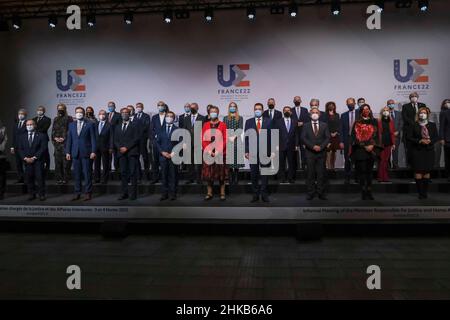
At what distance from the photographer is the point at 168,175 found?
19.3 ft

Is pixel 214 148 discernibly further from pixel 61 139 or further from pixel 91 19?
pixel 91 19

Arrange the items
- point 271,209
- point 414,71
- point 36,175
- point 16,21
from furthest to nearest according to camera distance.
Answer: point 16,21
point 414,71
point 36,175
point 271,209

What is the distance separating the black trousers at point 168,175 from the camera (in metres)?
5.73

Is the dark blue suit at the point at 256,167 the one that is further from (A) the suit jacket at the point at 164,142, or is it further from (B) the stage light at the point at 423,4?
(B) the stage light at the point at 423,4

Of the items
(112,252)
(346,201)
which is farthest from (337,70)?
(112,252)

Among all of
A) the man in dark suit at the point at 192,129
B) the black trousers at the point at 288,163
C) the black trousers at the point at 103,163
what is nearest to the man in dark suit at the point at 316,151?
the black trousers at the point at 288,163

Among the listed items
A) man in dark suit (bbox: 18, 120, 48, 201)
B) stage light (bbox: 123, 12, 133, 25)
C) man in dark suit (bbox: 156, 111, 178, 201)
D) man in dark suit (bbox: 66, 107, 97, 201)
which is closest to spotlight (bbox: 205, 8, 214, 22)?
stage light (bbox: 123, 12, 133, 25)

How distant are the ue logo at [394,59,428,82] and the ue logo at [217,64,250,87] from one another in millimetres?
3698

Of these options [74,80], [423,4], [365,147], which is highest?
[423,4]

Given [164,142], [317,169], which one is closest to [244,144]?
[317,169]

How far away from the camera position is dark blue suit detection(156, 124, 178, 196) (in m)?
5.74

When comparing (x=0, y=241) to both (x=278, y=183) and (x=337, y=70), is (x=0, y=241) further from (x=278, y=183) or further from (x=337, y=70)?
(x=337, y=70)

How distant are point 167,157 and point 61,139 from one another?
2.58 m

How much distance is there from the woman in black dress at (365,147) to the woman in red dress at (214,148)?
2095 mm
